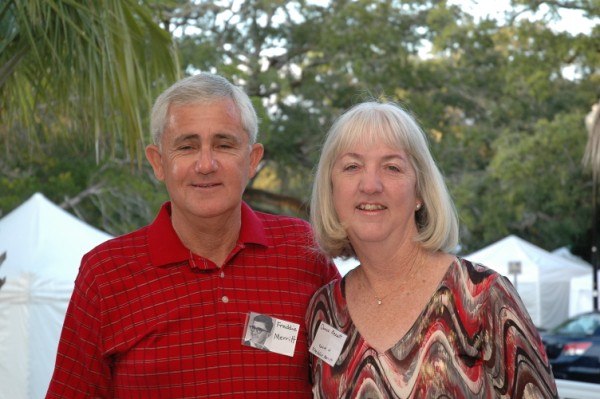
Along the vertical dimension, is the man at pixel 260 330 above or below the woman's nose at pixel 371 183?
below

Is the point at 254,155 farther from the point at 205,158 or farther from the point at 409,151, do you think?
the point at 409,151

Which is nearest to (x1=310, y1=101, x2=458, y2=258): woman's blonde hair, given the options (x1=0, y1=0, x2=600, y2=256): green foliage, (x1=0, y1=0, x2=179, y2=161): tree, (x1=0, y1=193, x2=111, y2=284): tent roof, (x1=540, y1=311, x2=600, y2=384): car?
(x1=0, y1=0, x2=179, y2=161): tree

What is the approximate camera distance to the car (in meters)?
14.9

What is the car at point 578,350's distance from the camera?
1488 centimetres

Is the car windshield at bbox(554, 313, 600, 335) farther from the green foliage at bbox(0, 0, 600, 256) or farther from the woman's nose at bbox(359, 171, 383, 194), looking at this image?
the woman's nose at bbox(359, 171, 383, 194)

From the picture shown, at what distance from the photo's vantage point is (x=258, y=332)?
111 inches

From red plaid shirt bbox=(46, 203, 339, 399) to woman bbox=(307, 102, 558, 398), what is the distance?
178 mm

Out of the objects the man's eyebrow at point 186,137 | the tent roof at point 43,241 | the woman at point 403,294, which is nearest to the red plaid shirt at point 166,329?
A: the woman at point 403,294

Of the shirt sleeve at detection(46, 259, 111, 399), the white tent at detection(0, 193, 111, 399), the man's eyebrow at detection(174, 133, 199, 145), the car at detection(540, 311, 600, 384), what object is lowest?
the car at detection(540, 311, 600, 384)

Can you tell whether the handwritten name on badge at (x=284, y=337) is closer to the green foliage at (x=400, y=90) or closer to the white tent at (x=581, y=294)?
the green foliage at (x=400, y=90)

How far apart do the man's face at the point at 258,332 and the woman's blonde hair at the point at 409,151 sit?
0.38m

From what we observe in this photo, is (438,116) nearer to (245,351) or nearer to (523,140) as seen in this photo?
(523,140)

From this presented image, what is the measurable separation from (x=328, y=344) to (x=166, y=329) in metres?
0.50

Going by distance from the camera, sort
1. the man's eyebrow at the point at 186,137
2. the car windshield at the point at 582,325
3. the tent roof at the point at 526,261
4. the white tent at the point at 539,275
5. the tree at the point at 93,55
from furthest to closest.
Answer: the white tent at the point at 539,275 < the tent roof at the point at 526,261 < the car windshield at the point at 582,325 < the tree at the point at 93,55 < the man's eyebrow at the point at 186,137
